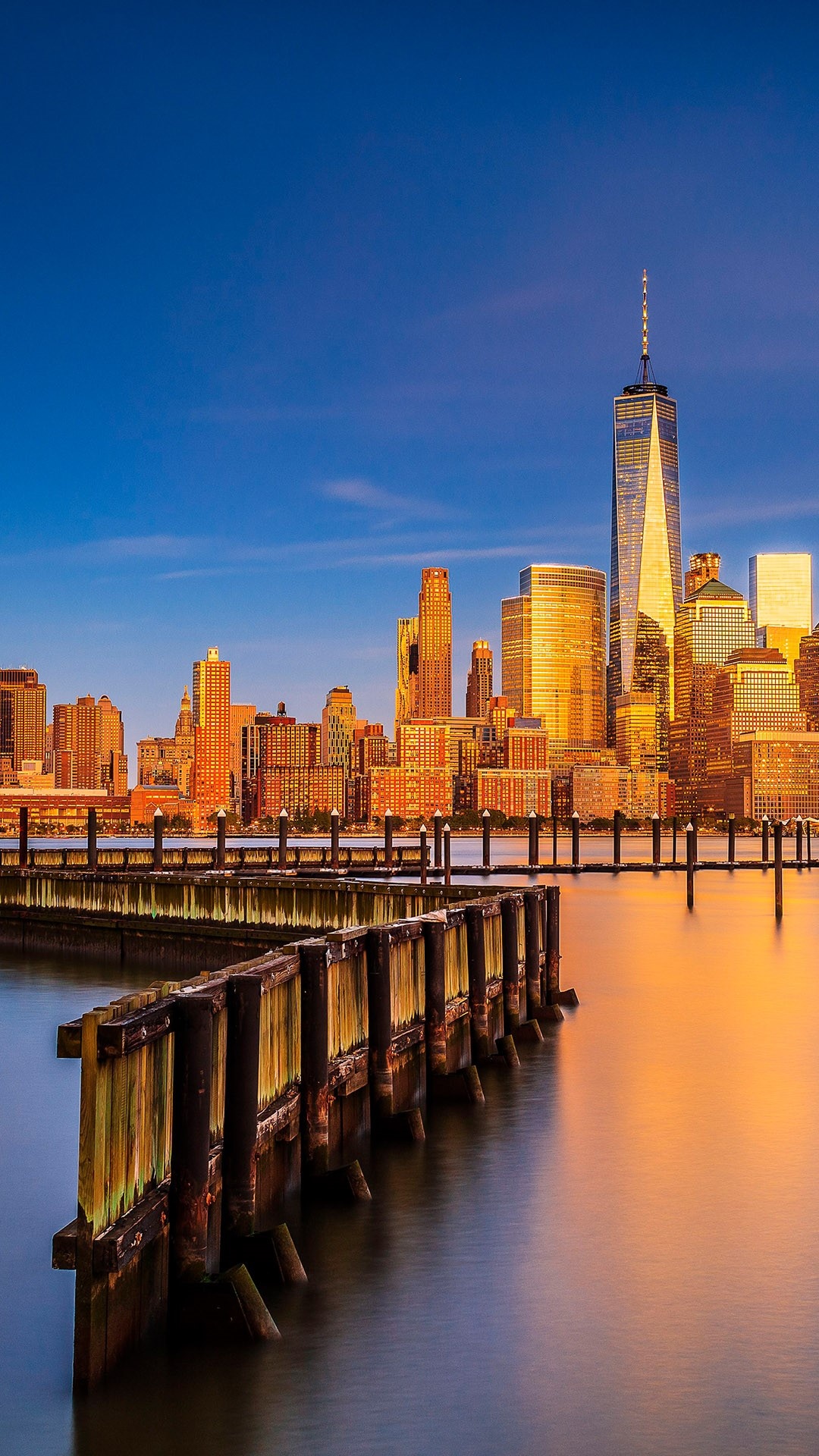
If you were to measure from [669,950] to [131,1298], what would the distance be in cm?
3955

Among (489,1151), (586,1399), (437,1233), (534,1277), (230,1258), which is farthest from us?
(489,1151)

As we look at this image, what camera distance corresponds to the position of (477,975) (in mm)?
20625

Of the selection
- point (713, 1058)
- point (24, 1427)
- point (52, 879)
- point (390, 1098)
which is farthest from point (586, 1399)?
point (52, 879)

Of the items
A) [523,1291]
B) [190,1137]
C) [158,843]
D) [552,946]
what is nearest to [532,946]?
[552,946]

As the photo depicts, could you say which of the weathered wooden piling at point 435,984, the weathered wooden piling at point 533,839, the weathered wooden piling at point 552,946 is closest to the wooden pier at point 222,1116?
the weathered wooden piling at point 435,984

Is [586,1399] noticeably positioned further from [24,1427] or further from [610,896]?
[610,896]

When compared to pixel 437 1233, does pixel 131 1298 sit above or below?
above

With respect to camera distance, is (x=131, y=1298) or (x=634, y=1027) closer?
(x=131, y=1298)

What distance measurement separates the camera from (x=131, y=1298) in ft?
31.4

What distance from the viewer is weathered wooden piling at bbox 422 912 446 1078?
18109 mm

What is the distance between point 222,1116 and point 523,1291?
130 inches

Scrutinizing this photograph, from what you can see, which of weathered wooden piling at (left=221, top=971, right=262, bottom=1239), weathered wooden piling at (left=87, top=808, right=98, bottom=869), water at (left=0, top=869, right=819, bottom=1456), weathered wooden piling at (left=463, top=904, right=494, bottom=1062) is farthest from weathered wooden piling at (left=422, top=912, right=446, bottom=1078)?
weathered wooden piling at (left=87, top=808, right=98, bottom=869)

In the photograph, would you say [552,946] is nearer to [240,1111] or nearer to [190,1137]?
[240,1111]

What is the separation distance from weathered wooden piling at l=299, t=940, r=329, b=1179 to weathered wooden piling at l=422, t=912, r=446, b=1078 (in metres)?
4.38
